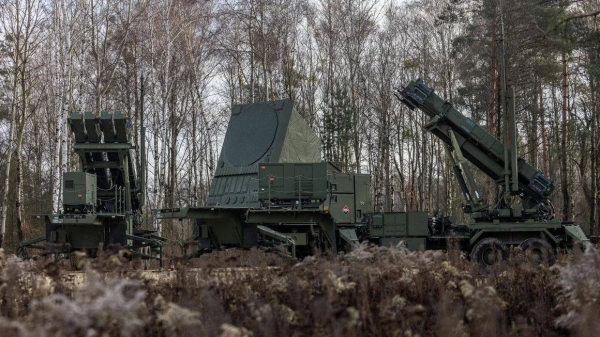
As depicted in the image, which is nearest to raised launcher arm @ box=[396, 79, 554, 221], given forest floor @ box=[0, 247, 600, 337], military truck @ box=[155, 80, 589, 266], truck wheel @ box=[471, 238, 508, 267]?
military truck @ box=[155, 80, 589, 266]

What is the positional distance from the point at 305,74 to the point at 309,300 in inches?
1494

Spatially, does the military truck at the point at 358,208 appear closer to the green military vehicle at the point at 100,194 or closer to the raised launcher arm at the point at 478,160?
the raised launcher arm at the point at 478,160

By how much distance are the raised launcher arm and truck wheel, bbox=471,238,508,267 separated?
89 cm

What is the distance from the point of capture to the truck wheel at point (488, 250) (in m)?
17.1

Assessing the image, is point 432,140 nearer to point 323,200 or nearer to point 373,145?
point 373,145

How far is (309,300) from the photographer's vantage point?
23.9 ft

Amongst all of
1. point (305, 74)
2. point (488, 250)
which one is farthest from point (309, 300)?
point (305, 74)

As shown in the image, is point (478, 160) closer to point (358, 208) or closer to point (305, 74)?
point (358, 208)

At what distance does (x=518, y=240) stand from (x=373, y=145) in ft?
84.8

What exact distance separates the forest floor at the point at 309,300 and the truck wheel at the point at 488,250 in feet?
22.6

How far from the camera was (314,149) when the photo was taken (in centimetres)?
2125

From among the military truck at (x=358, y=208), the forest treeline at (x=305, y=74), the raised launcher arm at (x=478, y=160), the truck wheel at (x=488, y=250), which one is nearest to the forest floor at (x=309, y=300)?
the truck wheel at (x=488, y=250)

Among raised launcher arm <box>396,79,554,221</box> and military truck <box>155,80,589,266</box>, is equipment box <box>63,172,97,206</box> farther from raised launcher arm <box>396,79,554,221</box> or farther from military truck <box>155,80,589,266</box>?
raised launcher arm <box>396,79,554,221</box>

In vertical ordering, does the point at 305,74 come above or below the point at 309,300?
above
